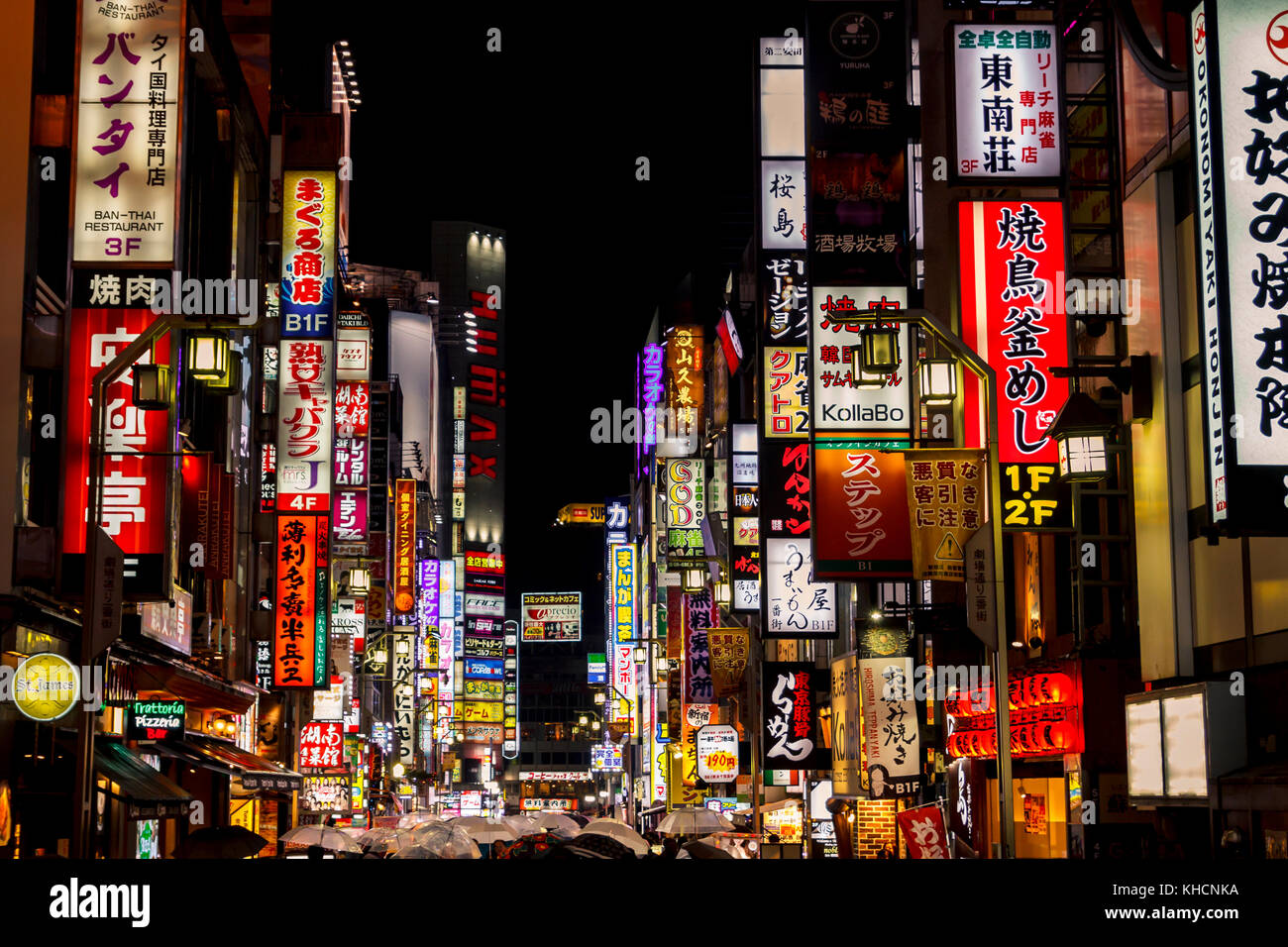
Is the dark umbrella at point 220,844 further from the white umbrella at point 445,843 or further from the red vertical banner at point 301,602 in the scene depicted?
the red vertical banner at point 301,602

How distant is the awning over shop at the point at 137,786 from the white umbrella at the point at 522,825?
22480mm

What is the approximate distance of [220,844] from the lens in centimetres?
2123

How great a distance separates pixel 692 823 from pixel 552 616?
112 meters

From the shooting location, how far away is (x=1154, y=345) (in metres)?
19.2

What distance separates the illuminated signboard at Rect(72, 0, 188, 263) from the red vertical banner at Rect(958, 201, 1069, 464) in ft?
39.6

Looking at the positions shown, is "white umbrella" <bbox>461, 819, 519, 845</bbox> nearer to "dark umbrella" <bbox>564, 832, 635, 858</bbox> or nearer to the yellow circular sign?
"dark umbrella" <bbox>564, 832, 635, 858</bbox>

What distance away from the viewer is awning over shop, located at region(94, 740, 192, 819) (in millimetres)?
24453

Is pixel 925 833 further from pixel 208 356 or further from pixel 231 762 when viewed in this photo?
pixel 231 762

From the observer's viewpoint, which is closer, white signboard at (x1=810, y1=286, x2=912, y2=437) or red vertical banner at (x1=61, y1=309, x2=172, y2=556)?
red vertical banner at (x1=61, y1=309, x2=172, y2=556)

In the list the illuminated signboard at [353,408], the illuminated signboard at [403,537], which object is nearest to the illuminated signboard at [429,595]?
the illuminated signboard at [403,537]

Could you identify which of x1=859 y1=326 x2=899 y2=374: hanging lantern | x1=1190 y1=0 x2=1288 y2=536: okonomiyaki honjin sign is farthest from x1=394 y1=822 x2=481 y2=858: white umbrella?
x1=1190 y1=0 x2=1288 y2=536: okonomiyaki honjin sign

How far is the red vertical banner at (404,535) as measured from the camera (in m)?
79.0
